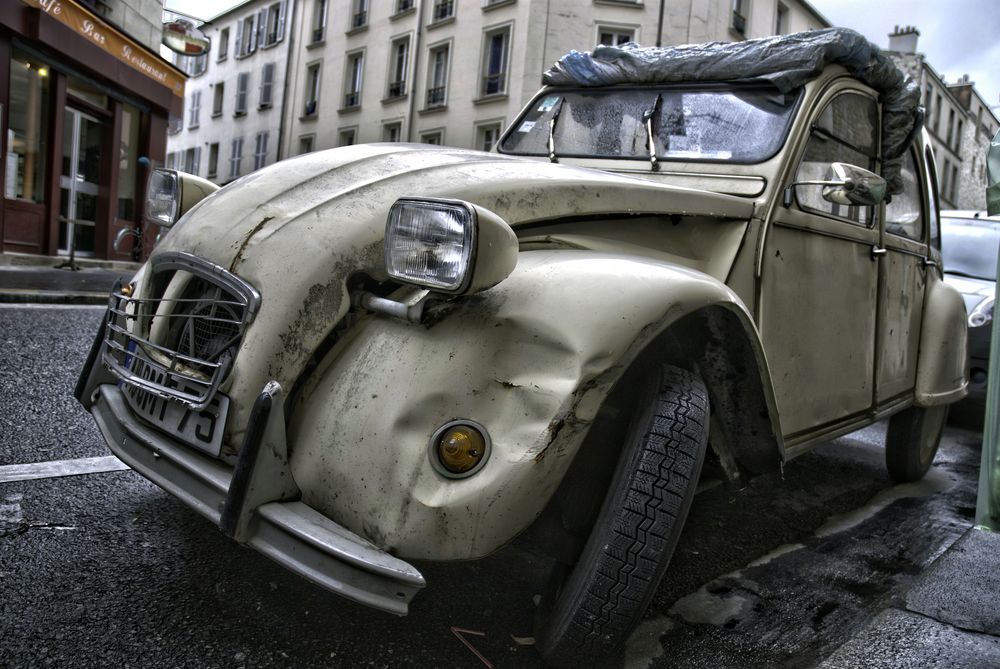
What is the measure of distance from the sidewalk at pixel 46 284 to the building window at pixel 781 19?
20.9 meters

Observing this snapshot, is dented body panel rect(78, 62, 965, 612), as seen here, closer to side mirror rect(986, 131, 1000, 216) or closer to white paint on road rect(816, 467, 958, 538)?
side mirror rect(986, 131, 1000, 216)

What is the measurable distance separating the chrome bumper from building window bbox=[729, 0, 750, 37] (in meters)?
23.2

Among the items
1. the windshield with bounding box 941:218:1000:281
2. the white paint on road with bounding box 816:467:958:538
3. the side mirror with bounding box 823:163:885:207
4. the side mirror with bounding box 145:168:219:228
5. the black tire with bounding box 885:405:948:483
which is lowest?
the white paint on road with bounding box 816:467:958:538

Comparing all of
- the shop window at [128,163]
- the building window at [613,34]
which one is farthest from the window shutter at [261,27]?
the shop window at [128,163]

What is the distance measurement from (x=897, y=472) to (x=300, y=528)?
378cm

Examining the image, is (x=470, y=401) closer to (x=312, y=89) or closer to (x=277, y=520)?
(x=277, y=520)

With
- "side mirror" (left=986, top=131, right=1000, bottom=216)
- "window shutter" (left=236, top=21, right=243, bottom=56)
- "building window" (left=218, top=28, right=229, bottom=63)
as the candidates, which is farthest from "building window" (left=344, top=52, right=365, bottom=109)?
"side mirror" (left=986, top=131, right=1000, bottom=216)

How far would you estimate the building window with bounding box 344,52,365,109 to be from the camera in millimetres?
25578

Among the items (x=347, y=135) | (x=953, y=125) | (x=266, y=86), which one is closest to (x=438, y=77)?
(x=347, y=135)

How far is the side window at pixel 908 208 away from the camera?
3.60 m

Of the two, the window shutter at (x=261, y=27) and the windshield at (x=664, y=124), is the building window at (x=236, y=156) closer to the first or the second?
the window shutter at (x=261, y=27)

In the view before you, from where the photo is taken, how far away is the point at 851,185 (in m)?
2.57

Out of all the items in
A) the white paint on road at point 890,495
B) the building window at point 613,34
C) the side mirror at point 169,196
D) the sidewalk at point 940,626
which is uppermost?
the building window at point 613,34

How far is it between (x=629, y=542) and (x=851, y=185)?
62.9 inches
